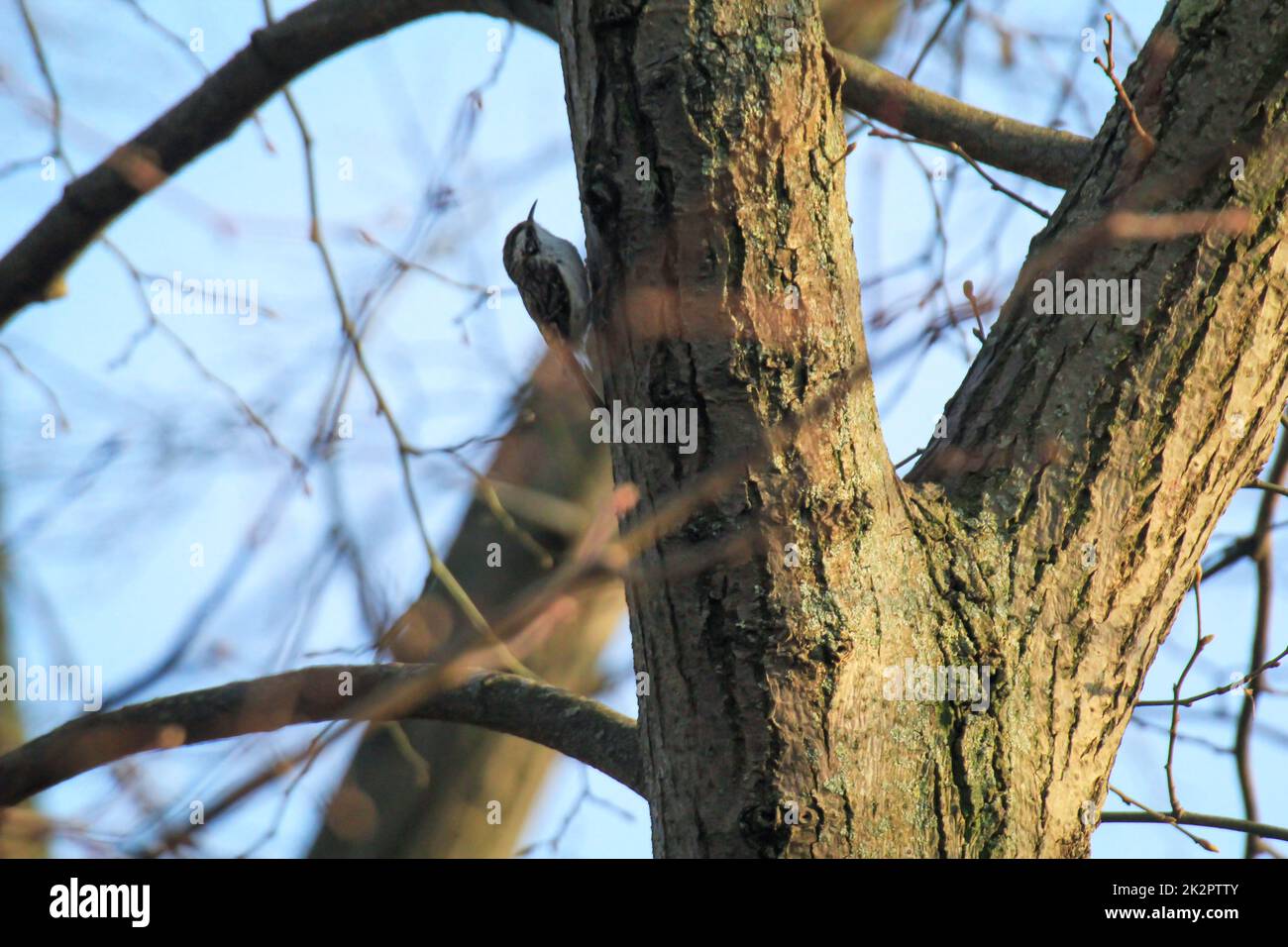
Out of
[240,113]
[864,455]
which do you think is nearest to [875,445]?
[864,455]

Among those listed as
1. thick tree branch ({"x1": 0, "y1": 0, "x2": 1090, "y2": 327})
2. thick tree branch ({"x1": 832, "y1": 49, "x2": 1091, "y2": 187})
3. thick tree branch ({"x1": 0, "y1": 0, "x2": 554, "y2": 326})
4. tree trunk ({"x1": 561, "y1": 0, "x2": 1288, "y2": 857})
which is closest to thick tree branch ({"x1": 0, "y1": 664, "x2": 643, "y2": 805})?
tree trunk ({"x1": 561, "y1": 0, "x2": 1288, "y2": 857})

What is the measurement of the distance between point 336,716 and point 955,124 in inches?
81.2

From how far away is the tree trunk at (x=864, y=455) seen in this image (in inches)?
70.9

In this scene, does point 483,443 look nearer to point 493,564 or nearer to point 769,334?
point 769,334

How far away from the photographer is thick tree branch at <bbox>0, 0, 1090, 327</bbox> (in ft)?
9.82

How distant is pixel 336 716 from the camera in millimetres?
2127

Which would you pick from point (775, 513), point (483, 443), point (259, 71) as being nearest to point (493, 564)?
point (259, 71)

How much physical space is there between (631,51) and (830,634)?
966 millimetres

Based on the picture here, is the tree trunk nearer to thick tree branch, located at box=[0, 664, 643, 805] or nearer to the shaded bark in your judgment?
thick tree branch, located at box=[0, 664, 643, 805]

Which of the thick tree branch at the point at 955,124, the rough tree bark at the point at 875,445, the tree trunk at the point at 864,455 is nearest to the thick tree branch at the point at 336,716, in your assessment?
the rough tree bark at the point at 875,445

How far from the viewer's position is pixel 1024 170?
9.59 ft

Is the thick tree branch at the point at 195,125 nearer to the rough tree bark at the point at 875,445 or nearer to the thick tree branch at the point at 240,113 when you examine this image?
the thick tree branch at the point at 240,113

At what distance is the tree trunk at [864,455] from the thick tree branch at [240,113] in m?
0.93

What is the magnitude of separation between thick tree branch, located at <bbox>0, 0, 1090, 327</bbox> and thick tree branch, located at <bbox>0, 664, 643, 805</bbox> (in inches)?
54.6
